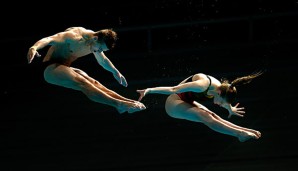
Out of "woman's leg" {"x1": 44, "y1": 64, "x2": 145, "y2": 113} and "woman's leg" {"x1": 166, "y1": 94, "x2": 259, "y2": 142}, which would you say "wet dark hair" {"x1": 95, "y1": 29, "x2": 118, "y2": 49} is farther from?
"woman's leg" {"x1": 166, "y1": 94, "x2": 259, "y2": 142}

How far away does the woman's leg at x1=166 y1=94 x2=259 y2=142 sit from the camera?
551 centimetres

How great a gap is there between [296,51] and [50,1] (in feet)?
12.0

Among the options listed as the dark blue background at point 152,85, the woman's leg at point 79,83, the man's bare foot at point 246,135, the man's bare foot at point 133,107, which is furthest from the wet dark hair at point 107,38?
the dark blue background at point 152,85

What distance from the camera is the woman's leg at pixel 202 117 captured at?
5508 millimetres

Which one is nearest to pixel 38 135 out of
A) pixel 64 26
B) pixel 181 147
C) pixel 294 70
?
pixel 181 147

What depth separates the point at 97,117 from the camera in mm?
7676

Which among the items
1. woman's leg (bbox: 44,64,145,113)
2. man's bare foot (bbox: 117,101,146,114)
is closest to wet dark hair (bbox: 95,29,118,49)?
woman's leg (bbox: 44,64,145,113)

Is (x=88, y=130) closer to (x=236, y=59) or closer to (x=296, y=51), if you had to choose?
(x=236, y=59)

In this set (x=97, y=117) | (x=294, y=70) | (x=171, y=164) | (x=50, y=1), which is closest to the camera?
(x=171, y=164)

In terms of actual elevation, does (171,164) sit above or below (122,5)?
below

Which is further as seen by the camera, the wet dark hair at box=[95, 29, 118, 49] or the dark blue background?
the dark blue background

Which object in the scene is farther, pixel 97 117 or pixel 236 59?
pixel 236 59

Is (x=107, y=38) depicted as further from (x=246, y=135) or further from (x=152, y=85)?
(x=152, y=85)

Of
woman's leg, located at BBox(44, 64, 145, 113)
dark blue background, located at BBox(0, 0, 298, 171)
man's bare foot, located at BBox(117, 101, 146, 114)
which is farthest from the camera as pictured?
dark blue background, located at BBox(0, 0, 298, 171)
